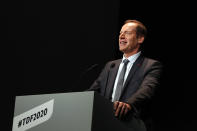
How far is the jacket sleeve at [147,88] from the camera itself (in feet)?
6.77

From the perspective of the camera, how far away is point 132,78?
7.92 feet

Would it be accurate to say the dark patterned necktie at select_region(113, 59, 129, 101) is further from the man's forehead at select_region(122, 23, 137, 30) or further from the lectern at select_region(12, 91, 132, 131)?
the lectern at select_region(12, 91, 132, 131)

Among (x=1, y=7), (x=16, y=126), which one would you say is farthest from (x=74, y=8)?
(x=16, y=126)

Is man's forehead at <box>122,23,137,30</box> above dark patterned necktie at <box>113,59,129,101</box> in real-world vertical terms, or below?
above

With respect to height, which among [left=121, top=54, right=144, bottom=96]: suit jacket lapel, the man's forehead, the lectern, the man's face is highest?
the man's forehead

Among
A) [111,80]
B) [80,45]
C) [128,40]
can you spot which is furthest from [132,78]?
[80,45]

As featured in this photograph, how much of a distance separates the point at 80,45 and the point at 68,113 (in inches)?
78.5

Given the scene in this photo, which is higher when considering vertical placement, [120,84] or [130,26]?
[130,26]

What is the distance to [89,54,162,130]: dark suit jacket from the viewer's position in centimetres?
218

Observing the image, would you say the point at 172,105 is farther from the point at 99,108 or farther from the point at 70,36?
the point at 99,108

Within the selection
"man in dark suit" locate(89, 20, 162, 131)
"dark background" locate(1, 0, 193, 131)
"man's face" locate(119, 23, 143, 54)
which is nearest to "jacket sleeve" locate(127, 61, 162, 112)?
"man in dark suit" locate(89, 20, 162, 131)

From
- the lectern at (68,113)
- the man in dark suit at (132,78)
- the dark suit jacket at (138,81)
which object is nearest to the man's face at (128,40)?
the man in dark suit at (132,78)

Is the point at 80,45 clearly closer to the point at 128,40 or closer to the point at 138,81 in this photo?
the point at 128,40

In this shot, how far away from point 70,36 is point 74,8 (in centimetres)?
30
